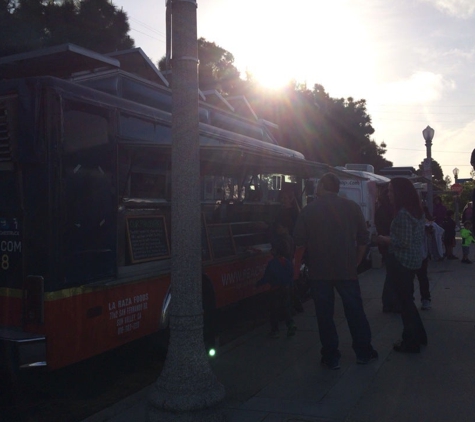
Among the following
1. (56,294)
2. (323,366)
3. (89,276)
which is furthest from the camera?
(323,366)

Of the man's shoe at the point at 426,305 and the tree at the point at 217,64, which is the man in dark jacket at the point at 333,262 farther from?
the tree at the point at 217,64

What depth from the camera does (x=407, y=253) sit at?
6.21m

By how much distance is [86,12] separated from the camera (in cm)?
2975

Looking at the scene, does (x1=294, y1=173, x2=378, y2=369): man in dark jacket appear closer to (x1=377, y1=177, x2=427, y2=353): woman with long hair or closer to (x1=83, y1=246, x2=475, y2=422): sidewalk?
(x1=83, y1=246, x2=475, y2=422): sidewalk

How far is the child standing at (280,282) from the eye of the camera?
7.22 metres

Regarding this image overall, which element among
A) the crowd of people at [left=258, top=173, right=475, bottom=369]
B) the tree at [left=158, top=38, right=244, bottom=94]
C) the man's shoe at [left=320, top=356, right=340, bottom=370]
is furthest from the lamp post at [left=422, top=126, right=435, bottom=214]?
the tree at [left=158, top=38, right=244, bottom=94]

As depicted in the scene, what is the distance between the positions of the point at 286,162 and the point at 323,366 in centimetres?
346

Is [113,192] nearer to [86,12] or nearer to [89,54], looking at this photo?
[89,54]

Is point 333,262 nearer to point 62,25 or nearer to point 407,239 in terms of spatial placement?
point 407,239

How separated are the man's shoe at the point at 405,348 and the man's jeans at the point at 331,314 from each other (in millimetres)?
635

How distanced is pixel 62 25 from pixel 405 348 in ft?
85.2

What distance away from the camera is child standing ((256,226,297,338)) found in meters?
7.22

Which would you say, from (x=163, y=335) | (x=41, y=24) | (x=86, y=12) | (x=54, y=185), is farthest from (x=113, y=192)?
(x=86, y=12)

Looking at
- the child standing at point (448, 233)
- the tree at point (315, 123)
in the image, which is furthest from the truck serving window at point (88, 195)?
the tree at point (315, 123)
